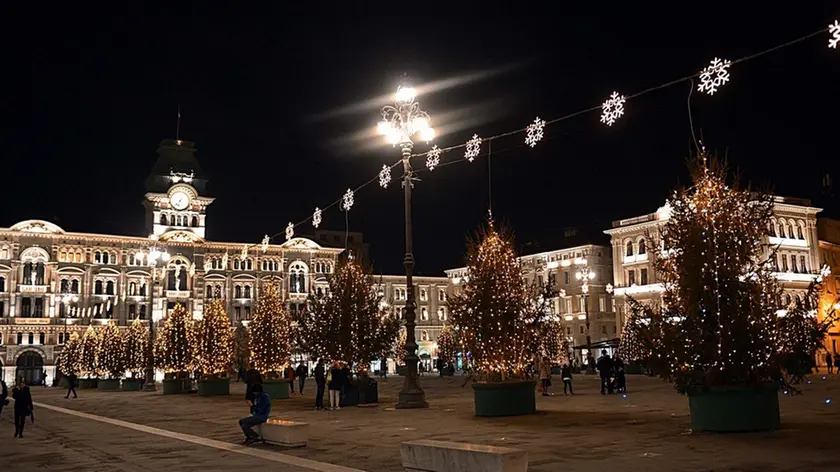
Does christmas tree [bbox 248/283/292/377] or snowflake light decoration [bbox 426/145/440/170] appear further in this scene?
christmas tree [bbox 248/283/292/377]

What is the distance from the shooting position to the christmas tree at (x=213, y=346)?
39.3 m

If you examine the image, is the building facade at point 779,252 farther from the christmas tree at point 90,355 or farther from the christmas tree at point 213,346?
the christmas tree at point 90,355

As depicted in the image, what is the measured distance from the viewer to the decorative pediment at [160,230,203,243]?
291 feet

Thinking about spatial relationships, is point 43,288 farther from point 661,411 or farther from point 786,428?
point 786,428

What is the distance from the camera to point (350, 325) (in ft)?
97.0

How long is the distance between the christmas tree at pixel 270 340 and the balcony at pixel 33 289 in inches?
2227

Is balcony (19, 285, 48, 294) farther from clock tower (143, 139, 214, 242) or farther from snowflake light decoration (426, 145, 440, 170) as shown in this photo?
snowflake light decoration (426, 145, 440, 170)

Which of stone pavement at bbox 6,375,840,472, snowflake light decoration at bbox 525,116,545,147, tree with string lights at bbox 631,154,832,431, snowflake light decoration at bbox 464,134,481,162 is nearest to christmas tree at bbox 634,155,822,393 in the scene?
tree with string lights at bbox 631,154,832,431

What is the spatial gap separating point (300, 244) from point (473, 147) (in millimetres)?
77268

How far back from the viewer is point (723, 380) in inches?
586

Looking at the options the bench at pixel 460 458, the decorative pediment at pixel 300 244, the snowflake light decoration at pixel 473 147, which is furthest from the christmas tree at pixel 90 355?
the bench at pixel 460 458

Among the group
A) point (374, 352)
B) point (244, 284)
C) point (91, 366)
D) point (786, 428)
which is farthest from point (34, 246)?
point (786, 428)

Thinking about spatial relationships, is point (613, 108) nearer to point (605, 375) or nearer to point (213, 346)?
point (605, 375)

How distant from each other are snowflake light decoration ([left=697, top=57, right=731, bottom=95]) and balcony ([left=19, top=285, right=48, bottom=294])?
263 feet
